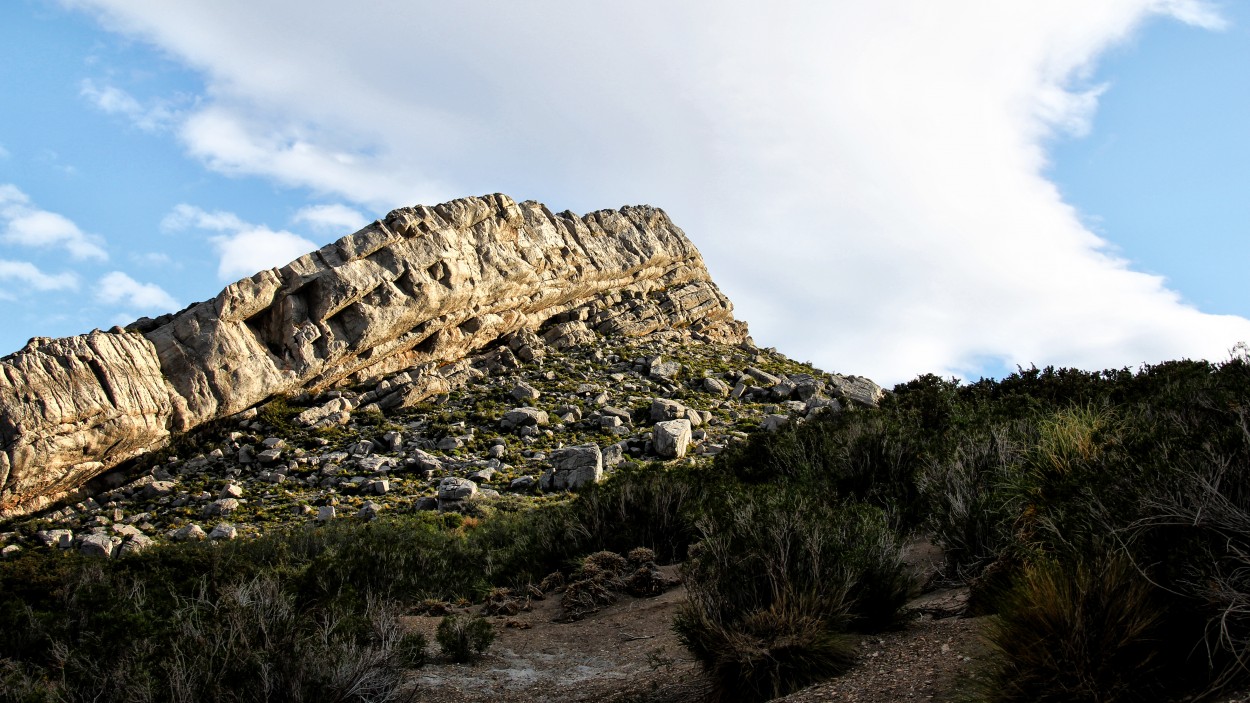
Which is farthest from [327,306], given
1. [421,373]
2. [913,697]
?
[913,697]

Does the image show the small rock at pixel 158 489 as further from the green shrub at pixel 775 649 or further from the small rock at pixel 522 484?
the green shrub at pixel 775 649

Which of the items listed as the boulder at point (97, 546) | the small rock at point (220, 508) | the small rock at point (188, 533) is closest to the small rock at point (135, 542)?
the boulder at point (97, 546)

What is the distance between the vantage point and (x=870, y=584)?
22.9 ft

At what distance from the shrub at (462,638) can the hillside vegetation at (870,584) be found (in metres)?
0.37

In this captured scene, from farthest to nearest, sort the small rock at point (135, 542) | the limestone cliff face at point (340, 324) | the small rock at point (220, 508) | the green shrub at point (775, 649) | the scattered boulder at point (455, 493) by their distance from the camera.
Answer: the limestone cliff face at point (340, 324) → the small rock at point (220, 508) → the scattered boulder at point (455, 493) → the small rock at point (135, 542) → the green shrub at point (775, 649)

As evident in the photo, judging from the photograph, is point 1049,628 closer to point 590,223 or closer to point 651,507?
point 651,507

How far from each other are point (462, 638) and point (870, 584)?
15.4ft

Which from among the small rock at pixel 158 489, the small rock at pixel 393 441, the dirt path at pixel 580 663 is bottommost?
the dirt path at pixel 580 663

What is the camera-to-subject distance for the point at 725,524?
7.72m

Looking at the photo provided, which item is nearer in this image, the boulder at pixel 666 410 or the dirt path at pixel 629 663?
the dirt path at pixel 629 663

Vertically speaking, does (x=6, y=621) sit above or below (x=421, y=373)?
below

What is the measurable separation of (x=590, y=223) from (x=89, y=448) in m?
33.0

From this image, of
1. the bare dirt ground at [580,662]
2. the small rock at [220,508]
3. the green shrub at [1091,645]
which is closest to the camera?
the green shrub at [1091,645]

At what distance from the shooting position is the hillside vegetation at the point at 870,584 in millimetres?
4496
